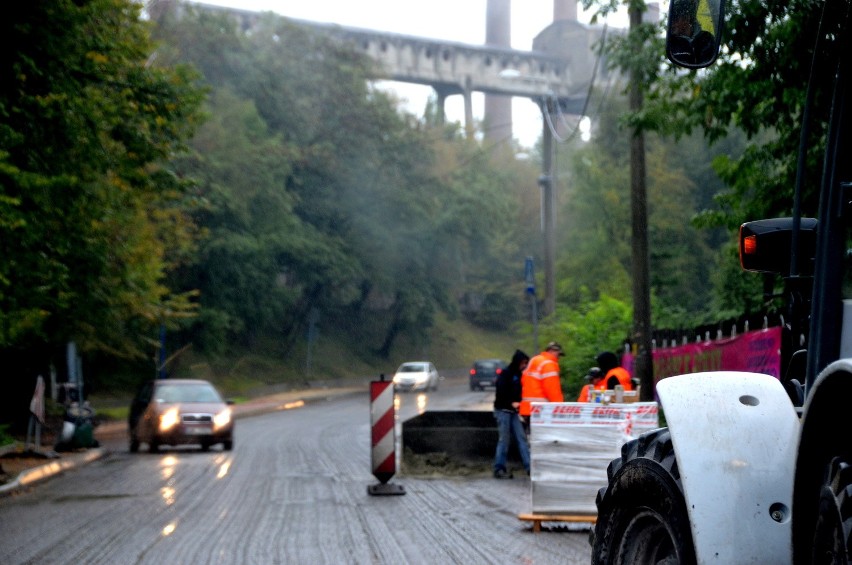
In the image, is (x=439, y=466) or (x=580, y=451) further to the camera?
(x=439, y=466)

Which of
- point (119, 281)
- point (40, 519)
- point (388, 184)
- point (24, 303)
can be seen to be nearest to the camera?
point (40, 519)

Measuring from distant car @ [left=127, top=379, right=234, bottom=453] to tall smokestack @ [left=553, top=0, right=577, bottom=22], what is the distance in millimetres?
75379

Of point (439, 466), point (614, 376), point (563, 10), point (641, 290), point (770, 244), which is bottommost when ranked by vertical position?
point (439, 466)

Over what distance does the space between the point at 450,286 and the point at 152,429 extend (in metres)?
50.8

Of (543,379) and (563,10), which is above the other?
(563,10)

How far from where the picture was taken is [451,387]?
69.6 meters

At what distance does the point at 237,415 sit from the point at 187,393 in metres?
16.8

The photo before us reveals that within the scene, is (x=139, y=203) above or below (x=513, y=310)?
above

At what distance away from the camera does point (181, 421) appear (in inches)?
1019

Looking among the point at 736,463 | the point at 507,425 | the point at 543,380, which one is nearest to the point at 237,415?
the point at 507,425

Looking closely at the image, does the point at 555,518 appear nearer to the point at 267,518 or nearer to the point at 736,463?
the point at 267,518

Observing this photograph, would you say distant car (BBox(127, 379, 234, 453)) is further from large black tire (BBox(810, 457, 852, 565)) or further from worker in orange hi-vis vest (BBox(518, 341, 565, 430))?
large black tire (BBox(810, 457, 852, 565))

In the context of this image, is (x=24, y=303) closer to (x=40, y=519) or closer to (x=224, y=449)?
(x=224, y=449)

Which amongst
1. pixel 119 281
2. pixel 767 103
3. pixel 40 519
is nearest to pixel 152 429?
pixel 119 281
